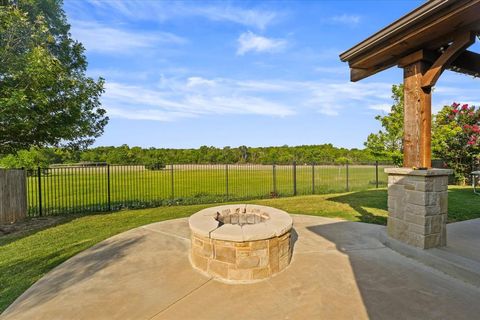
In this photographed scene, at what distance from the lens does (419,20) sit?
3.13 m

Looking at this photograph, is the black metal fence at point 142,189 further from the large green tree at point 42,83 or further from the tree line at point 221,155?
the tree line at point 221,155

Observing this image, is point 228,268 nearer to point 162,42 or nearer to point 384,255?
point 384,255

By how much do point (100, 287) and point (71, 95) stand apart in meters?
5.18

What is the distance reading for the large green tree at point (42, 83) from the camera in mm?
4750

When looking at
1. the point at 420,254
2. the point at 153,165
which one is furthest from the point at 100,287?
the point at 153,165

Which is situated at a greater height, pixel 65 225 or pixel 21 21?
pixel 21 21

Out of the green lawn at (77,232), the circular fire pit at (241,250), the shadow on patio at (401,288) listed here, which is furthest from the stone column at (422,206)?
the green lawn at (77,232)

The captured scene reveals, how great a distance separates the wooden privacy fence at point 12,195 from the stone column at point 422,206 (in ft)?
28.4

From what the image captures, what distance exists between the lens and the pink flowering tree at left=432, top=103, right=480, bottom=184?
11.9 meters

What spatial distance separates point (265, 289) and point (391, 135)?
12.4 m

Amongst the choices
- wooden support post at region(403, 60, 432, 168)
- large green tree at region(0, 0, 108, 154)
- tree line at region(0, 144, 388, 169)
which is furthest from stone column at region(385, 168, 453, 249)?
tree line at region(0, 144, 388, 169)

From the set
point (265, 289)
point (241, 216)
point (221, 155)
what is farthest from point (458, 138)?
point (221, 155)

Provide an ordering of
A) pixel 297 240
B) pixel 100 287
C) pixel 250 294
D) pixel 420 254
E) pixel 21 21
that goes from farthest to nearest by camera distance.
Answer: pixel 21 21 → pixel 297 240 → pixel 420 254 → pixel 100 287 → pixel 250 294

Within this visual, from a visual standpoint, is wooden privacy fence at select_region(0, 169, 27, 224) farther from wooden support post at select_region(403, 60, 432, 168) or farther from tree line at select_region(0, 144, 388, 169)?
tree line at select_region(0, 144, 388, 169)
